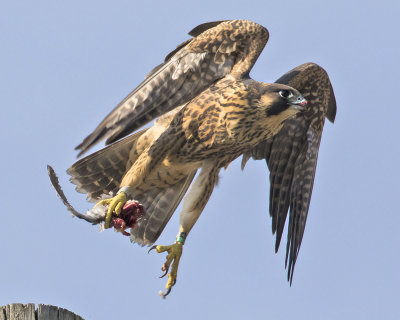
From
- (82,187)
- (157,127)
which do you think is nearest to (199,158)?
(157,127)

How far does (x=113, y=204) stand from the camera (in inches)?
334

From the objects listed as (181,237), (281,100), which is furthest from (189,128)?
(181,237)

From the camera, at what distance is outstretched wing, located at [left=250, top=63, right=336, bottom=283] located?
9773 mm

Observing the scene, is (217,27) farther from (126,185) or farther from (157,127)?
(126,185)

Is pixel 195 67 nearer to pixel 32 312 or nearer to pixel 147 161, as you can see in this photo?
pixel 147 161

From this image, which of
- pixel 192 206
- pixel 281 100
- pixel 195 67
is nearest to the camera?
pixel 281 100

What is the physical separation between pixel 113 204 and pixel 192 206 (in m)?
0.92

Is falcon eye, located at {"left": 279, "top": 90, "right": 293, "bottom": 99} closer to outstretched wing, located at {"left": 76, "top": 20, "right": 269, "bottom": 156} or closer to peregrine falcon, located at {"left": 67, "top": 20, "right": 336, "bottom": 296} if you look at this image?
peregrine falcon, located at {"left": 67, "top": 20, "right": 336, "bottom": 296}

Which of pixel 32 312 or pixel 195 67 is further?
pixel 195 67

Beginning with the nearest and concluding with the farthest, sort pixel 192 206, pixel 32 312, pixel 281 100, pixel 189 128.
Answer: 1. pixel 32 312
2. pixel 281 100
3. pixel 189 128
4. pixel 192 206

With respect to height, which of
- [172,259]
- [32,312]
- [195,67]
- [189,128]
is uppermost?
[195,67]

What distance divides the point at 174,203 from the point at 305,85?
6.08 feet

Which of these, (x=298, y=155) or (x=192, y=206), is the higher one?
(x=298, y=155)

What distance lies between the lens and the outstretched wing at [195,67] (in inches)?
345
